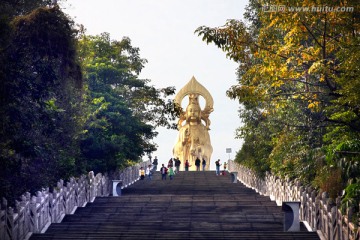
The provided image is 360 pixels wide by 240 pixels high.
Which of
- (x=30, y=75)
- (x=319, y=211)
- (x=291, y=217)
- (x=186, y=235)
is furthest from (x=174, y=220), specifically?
(x=30, y=75)

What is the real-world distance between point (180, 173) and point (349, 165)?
3328 centimetres

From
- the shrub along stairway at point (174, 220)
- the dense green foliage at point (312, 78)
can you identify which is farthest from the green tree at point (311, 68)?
the shrub along stairway at point (174, 220)

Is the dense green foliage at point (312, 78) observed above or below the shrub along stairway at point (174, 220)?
above

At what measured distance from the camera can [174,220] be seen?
2359 centimetres

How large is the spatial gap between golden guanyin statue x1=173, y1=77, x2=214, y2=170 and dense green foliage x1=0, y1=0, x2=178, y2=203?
12.3 meters

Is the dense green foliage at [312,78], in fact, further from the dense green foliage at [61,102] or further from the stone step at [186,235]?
the dense green foliage at [61,102]

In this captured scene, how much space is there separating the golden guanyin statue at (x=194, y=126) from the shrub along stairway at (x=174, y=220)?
2970cm

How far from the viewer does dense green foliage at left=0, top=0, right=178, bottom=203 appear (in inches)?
869

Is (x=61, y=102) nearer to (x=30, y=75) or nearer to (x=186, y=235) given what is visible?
(x=30, y=75)

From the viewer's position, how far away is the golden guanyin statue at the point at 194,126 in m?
60.5

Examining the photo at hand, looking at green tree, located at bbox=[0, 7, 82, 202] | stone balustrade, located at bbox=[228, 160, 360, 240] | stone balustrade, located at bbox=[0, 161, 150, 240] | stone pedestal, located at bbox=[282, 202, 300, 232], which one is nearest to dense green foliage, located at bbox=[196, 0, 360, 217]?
stone balustrade, located at bbox=[228, 160, 360, 240]

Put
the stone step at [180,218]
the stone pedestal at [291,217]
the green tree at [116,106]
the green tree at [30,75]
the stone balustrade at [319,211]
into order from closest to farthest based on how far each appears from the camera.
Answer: the stone balustrade at [319,211]
the green tree at [30,75]
the stone pedestal at [291,217]
the stone step at [180,218]
the green tree at [116,106]

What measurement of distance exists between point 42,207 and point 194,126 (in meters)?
38.8

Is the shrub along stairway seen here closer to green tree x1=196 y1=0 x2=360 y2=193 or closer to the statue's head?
green tree x1=196 y1=0 x2=360 y2=193
